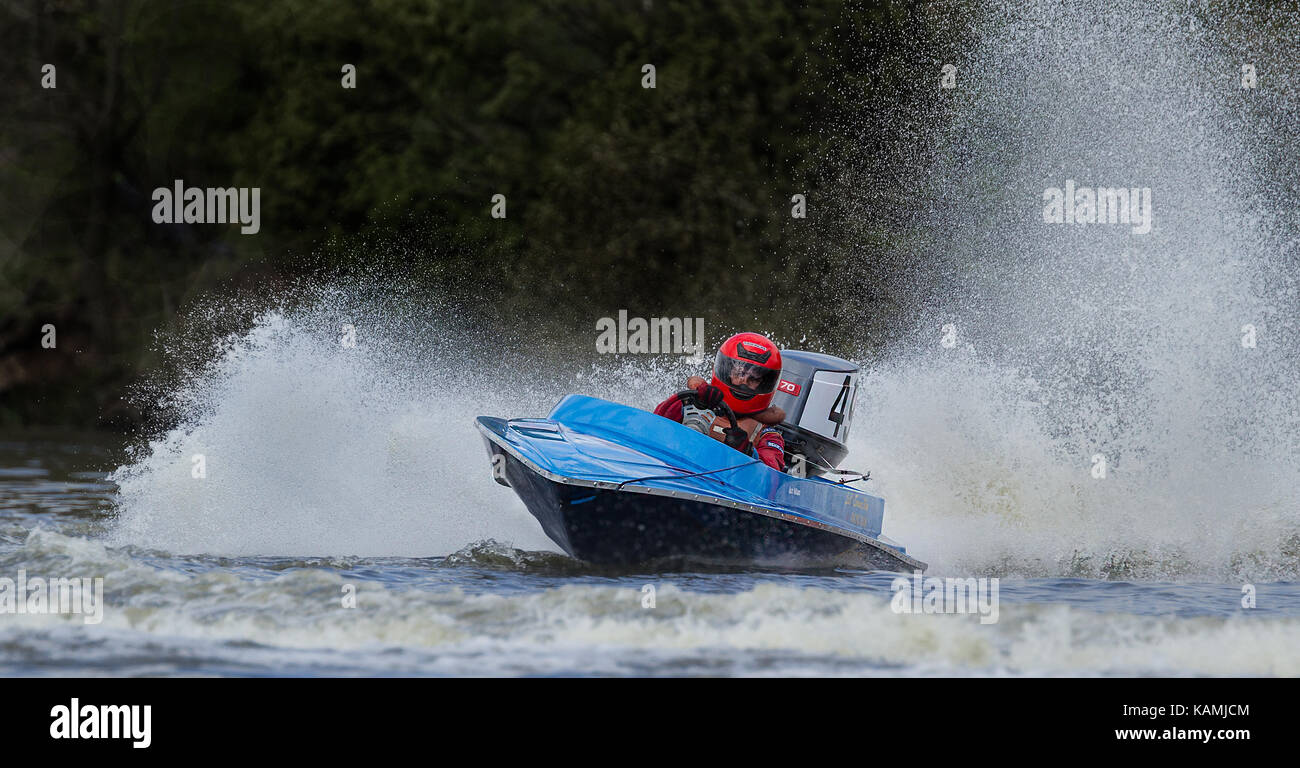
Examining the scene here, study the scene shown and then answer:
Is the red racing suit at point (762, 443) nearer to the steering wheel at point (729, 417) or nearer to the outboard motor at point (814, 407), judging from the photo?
the steering wheel at point (729, 417)

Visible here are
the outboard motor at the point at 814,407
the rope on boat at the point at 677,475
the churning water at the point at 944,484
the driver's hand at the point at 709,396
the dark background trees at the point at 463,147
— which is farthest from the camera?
the dark background trees at the point at 463,147

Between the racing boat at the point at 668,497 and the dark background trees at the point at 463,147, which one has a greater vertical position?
the dark background trees at the point at 463,147

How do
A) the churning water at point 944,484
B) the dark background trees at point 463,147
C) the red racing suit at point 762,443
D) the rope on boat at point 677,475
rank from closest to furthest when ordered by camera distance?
the churning water at point 944,484 → the rope on boat at point 677,475 → the red racing suit at point 762,443 → the dark background trees at point 463,147

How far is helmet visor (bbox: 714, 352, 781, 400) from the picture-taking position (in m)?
9.16

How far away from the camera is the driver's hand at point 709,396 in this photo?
361 inches

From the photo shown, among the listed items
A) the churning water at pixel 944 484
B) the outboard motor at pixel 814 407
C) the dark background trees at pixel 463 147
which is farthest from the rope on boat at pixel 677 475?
the dark background trees at pixel 463 147

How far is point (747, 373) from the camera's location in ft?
30.0

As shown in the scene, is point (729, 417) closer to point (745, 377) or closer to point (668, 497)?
point (745, 377)

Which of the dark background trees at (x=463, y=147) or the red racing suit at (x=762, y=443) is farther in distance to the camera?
the dark background trees at (x=463, y=147)

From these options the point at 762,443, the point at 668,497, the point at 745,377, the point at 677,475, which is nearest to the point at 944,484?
the point at 762,443

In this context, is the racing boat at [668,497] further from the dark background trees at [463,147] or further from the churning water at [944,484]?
the dark background trees at [463,147]

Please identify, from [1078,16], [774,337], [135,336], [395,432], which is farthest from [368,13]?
[395,432]

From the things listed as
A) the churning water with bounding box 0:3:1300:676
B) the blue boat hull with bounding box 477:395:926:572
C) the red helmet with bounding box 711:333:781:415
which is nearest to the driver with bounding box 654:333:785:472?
the red helmet with bounding box 711:333:781:415

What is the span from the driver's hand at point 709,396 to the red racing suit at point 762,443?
5.8 inches
